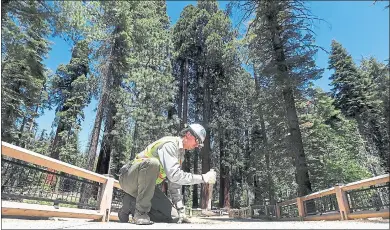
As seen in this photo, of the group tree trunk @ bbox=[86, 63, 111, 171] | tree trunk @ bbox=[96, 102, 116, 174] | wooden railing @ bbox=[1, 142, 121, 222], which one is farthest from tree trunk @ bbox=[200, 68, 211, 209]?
wooden railing @ bbox=[1, 142, 121, 222]

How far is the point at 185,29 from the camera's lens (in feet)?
84.8

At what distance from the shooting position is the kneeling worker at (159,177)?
124 inches

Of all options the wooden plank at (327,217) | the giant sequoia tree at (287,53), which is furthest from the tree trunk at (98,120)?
the wooden plank at (327,217)

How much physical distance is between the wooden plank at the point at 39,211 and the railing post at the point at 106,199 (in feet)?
0.31

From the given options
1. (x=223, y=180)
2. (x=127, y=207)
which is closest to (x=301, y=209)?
(x=127, y=207)

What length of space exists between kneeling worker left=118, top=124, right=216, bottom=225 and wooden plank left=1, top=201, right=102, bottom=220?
725 millimetres

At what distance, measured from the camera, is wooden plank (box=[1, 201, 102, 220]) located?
2935mm

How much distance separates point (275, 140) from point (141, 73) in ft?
34.7

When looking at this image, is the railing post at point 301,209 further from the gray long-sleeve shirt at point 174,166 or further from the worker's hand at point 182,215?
the gray long-sleeve shirt at point 174,166

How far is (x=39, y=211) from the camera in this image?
10.7 feet

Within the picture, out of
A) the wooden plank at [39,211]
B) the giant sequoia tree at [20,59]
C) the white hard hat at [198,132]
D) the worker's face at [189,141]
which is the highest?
the giant sequoia tree at [20,59]

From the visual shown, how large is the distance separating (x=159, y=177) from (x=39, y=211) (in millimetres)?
1419

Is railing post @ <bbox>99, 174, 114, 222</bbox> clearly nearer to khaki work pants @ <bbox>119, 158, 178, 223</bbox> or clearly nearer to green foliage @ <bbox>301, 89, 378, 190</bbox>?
khaki work pants @ <bbox>119, 158, 178, 223</bbox>

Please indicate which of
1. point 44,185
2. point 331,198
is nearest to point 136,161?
point 44,185
